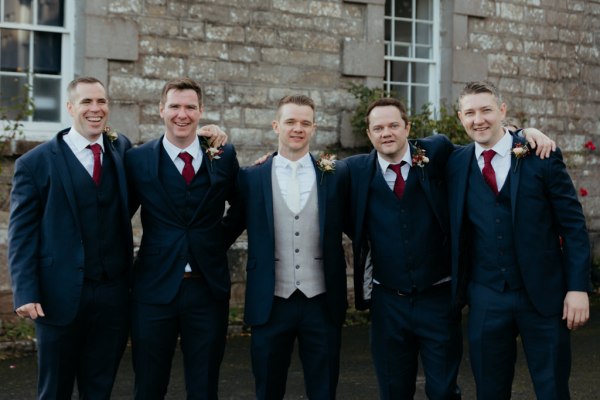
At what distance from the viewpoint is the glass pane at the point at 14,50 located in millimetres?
9039

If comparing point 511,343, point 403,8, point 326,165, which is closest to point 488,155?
point 326,165

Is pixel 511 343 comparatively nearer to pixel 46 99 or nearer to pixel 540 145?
pixel 540 145

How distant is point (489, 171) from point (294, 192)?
40.4 inches

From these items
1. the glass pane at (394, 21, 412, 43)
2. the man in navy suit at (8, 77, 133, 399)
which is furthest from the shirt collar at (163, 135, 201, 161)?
the glass pane at (394, 21, 412, 43)

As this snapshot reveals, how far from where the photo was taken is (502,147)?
16.9 ft

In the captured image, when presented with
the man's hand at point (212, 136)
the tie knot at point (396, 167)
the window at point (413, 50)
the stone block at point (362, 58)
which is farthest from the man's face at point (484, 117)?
the window at point (413, 50)

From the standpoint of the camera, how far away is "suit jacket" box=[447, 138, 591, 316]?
496 cm

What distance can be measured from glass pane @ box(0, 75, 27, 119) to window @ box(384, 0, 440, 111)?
4173mm

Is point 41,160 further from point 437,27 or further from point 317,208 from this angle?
point 437,27

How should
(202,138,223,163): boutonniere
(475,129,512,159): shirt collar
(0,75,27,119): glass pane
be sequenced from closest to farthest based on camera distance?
(475,129,512,159): shirt collar, (202,138,223,163): boutonniere, (0,75,27,119): glass pane

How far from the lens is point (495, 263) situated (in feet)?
16.4

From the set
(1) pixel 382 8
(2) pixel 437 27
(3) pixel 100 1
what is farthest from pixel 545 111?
(3) pixel 100 1

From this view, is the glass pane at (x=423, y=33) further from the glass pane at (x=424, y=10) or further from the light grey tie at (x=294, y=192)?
the light grey tie at (x=294, y=192)

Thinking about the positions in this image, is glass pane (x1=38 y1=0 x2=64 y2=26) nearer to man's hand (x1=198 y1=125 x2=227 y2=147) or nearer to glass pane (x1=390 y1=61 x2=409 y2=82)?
glass pane (x1=390 y1=61 x2=409 y2=82)
